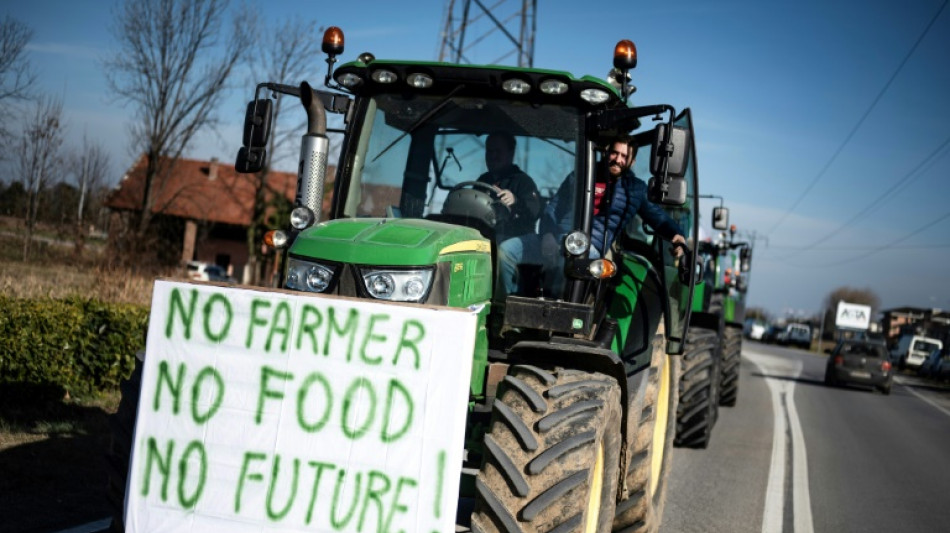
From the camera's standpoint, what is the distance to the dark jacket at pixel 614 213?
5852 millimetres

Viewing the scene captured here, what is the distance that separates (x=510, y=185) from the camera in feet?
19.1

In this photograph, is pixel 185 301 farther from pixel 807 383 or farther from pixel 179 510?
pixel 807 383

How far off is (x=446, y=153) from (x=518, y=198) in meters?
0.54

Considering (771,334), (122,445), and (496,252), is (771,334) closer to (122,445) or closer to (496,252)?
(496,252)

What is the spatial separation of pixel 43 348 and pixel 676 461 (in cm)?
697

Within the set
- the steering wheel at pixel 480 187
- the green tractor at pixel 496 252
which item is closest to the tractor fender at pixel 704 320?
the green tractor at pixel 496 252

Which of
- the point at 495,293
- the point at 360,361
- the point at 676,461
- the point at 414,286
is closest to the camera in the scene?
the point at 360,361

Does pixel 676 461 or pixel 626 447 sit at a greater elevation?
pixel 626 447

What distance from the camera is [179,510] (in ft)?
14.9

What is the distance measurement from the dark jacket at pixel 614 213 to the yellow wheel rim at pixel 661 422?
3.44 ft

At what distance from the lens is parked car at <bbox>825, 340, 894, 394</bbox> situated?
94.7ft

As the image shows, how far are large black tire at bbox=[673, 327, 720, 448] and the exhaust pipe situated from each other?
6165mm

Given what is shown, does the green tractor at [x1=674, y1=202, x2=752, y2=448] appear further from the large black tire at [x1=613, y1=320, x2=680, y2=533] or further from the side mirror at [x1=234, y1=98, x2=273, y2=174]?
the side mirror at [x1=234, y1=98, x2=273, y2=174]

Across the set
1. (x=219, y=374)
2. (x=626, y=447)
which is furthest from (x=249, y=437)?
(x=626, y=447)
